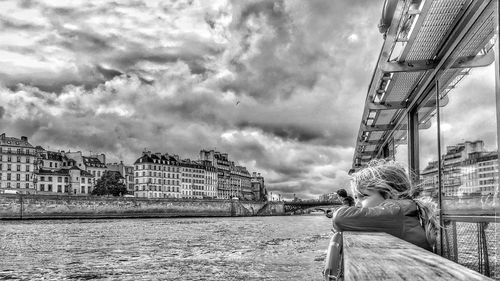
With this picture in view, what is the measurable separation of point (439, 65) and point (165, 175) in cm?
11933

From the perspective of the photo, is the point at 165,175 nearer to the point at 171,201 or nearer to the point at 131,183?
the point at 131,183

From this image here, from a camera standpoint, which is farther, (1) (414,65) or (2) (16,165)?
(2) (16,165)

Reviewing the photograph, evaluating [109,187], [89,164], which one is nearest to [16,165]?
[109,187]

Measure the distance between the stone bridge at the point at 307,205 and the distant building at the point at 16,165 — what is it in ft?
157

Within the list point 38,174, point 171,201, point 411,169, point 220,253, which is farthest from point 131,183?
point 411,169

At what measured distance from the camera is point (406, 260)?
1725mm

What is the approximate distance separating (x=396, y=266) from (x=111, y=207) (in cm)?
7378

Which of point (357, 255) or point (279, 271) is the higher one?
point (357, 255)

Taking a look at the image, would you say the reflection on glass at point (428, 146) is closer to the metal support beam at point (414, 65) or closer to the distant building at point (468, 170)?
the distant building at point (468, 170)

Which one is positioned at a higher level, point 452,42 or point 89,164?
point 89,164

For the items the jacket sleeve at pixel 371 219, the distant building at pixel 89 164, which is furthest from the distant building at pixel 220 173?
the jacket sleeve at pixel 371 219

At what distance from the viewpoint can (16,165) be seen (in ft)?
297

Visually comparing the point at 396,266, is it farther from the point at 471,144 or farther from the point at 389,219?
the point at 471,144

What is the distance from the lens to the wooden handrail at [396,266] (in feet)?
4.57
